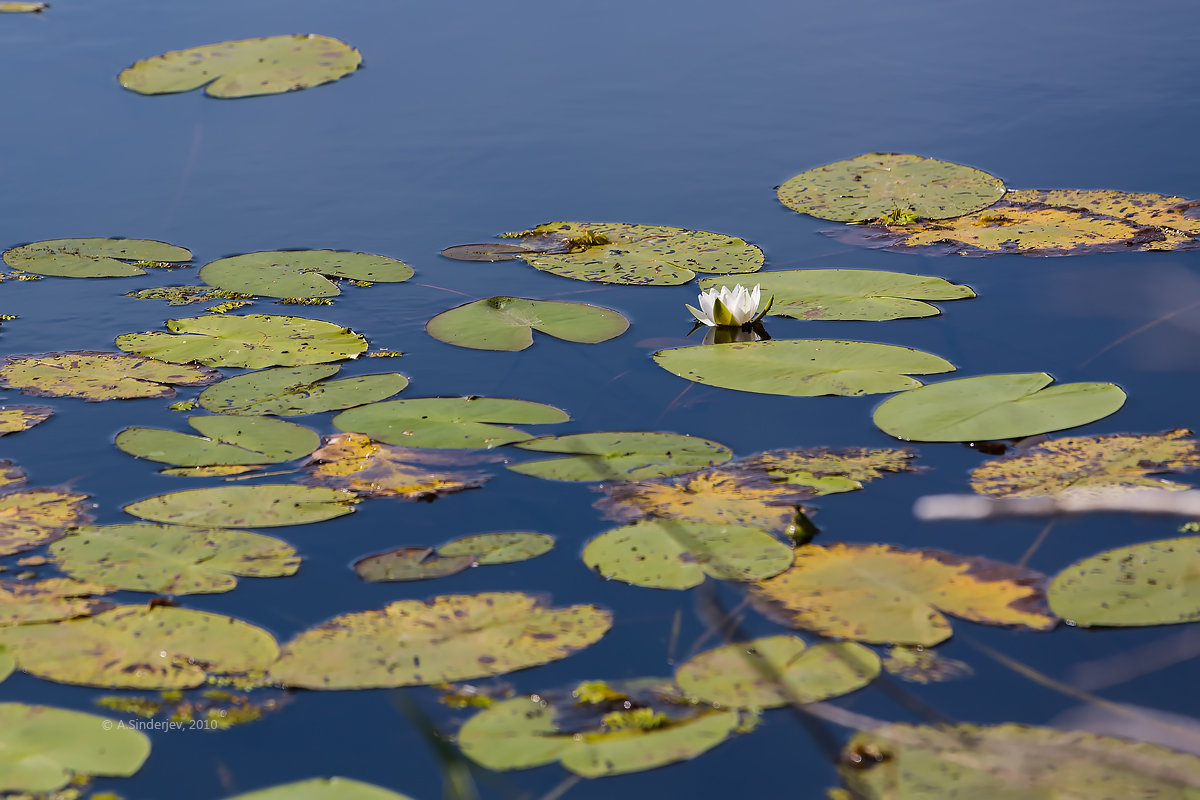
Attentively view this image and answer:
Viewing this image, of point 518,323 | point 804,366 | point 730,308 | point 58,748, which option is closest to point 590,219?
point 518,323

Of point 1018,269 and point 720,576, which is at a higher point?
point 1018,269

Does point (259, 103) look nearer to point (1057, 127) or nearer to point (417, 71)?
point (417, 71)

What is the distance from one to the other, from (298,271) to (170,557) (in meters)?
2.07

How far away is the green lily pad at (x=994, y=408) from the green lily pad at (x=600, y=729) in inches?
52.2

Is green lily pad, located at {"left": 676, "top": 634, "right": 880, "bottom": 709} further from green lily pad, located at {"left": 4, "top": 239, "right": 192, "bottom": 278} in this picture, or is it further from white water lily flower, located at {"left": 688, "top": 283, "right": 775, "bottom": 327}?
green lily pad, located at {"left": 4, "top": 239, "right": 192, "bottom": 278}

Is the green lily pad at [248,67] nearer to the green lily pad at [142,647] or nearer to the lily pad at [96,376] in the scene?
the lily pad at [96,376]

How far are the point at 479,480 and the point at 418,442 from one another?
275 millimetres

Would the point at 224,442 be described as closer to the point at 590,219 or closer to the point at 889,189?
the point at 590,219

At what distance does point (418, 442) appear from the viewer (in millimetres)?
3195

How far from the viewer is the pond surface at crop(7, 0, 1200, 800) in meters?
2.26

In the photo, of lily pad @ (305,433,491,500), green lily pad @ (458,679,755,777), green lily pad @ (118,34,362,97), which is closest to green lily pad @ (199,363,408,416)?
lily pad @ (305,433,491,500)

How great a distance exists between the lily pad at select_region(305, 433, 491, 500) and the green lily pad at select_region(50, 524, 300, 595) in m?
0.33

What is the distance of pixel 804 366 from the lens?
3.56 m

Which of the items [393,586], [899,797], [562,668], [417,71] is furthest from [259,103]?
[899,797]
